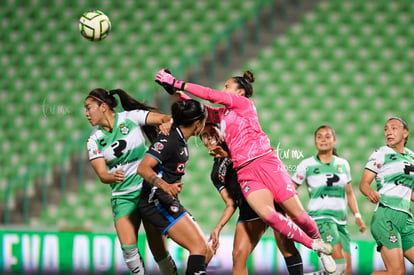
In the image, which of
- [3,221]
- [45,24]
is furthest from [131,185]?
[45,24]

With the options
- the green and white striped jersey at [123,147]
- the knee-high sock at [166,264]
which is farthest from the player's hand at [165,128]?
the knee-high sock at [166,264]

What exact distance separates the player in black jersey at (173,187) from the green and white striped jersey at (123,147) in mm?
373

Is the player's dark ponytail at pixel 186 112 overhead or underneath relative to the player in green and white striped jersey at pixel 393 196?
overhead

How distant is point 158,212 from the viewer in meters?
4.19

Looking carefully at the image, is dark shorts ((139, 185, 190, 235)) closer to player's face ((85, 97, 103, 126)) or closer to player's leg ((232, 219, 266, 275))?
player's leg ((232, 219, 266, 275))

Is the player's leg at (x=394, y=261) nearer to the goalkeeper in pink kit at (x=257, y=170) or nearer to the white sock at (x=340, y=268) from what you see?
the white sock at (x=340, y=268)

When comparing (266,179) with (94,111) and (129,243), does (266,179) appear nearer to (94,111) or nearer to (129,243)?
(129,243)

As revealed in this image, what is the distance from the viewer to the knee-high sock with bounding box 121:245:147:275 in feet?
14.8

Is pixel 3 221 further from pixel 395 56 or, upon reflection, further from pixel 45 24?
pixel 395 56

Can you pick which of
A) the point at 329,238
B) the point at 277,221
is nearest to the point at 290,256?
the point at 277,221

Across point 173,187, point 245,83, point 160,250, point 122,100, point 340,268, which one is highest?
point 245,83

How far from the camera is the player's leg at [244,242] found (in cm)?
445

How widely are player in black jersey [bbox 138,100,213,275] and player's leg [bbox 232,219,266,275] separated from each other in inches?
13.2

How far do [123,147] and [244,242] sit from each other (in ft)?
4.11
